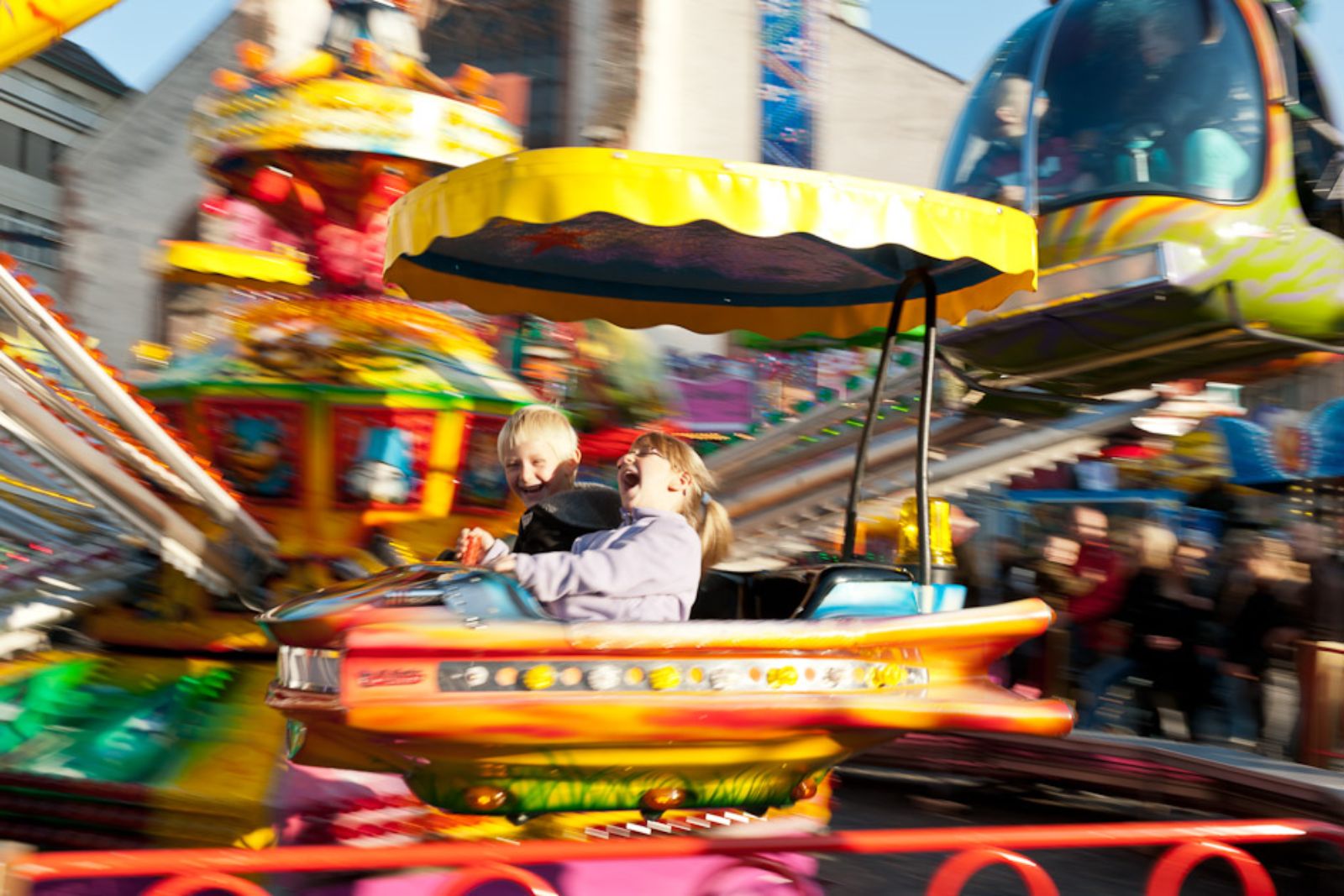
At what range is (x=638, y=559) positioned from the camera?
279 cm

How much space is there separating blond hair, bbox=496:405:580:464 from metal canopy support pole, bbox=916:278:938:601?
2.92 feet

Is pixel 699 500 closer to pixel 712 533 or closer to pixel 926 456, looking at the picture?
pixel 712 533

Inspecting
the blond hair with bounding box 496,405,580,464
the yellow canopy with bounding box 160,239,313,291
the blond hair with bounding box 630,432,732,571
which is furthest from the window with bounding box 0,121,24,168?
the blond hair with bounding box 630,432,732,571

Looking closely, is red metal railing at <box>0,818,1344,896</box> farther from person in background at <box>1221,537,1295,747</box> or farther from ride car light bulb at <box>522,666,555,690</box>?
person in background at <box>1221,537,1295,747</box>

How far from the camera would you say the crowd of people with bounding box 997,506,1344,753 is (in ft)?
16.7

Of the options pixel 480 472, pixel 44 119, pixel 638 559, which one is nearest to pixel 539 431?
pixel 638 559

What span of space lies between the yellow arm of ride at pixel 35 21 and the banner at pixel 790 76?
887cm

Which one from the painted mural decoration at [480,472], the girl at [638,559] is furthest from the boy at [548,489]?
the painted mural decoration at [480,472]

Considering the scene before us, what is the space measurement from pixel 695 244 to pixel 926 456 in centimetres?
89

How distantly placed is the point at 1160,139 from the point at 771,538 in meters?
2.26

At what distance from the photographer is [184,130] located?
10844 mm

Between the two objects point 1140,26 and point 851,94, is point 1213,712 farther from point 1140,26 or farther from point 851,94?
point 851,94

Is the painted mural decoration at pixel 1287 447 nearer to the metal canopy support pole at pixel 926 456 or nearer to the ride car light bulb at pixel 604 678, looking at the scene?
the metal canopy support pole at pixel 926 456

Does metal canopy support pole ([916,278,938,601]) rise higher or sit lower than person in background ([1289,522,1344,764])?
higher
